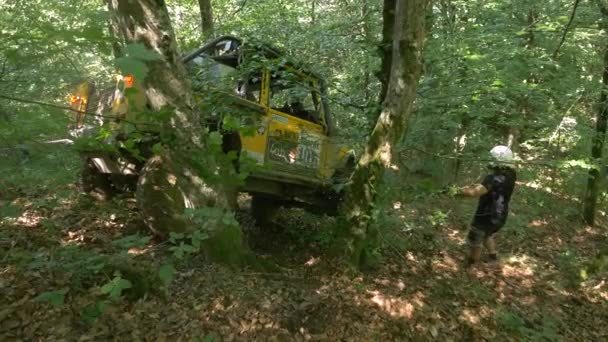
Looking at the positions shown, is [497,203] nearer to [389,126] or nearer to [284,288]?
[389,126]

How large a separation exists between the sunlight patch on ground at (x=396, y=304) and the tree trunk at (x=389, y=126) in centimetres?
60

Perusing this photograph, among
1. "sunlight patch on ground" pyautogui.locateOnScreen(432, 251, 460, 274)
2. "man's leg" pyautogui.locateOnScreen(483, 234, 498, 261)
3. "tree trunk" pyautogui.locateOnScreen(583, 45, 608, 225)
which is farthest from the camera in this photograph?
"tree trunk" pyautogui.locateOnScreen(583, 45, 608, 225)

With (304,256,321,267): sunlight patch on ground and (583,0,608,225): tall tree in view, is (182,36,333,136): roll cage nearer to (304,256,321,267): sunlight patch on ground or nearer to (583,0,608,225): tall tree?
(304,256,321,267): sunlight patch on ground

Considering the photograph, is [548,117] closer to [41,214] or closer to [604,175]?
[604,175]

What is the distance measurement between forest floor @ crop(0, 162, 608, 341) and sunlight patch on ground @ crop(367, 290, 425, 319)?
15 millimetres

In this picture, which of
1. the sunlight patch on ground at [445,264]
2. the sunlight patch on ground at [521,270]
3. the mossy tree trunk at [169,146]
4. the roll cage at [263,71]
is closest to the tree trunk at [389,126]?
the roll cage at [263,71]

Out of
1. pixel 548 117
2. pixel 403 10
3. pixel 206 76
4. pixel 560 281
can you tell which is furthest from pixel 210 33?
pixel 560 281

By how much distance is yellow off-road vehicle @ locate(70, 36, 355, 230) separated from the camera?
521cm

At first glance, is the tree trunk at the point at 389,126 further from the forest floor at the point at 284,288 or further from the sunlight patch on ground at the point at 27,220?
the sunlight patch on ground at the point at 27,220

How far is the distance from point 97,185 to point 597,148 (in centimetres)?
859

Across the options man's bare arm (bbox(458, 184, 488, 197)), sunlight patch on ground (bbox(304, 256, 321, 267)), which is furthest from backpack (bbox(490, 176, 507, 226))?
sunlight patch on ground (bbox(304, 256, 321, 267))

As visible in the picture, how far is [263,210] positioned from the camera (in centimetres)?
738

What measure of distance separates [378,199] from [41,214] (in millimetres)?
4128

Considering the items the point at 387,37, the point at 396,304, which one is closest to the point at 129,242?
the point at 396,304
